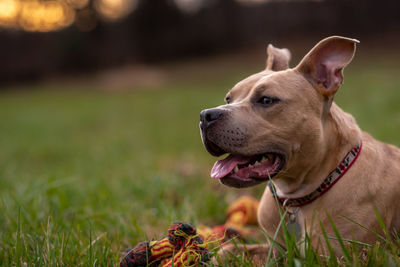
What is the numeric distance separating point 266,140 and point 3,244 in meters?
1.84

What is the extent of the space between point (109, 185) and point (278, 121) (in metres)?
2.64

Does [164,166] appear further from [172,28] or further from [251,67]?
[172,28]

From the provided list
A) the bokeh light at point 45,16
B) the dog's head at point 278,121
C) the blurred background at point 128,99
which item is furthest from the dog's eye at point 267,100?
the bokeh light at point 45,16

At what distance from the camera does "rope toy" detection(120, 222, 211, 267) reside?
242 centimetres

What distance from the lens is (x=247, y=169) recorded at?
267cm

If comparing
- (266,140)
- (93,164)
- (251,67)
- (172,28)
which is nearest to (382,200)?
(266,140)

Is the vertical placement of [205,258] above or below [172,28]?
below

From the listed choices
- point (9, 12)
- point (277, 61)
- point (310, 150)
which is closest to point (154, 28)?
point (9, 12)

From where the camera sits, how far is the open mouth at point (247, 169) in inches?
103

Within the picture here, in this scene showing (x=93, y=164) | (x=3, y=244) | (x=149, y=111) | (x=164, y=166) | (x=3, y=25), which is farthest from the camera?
(x=3, y=25)

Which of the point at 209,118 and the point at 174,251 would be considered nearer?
the point at 174,251

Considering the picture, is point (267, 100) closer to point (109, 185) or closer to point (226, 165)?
point (226, 165)

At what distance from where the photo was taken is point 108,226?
10.9ft

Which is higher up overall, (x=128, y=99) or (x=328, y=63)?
(x=328, y=63)
